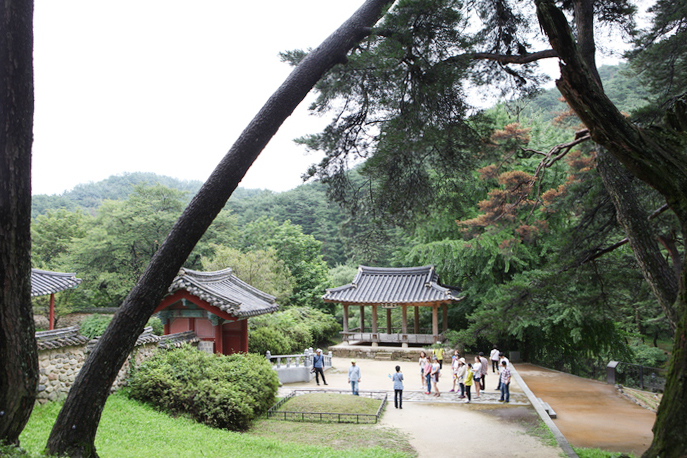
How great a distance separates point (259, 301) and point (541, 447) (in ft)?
37.1

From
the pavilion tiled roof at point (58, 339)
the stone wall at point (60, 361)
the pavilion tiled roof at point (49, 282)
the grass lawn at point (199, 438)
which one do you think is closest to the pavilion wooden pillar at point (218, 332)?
the stone wall at point (60, 361)

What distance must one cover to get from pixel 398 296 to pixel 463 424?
12.5 m

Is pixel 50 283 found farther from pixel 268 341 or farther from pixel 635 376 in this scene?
pixel 635 376

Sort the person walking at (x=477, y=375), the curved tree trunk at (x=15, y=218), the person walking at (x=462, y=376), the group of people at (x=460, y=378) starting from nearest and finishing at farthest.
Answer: the curved tree trunk at (x=15, y=218), the group of people at (x=460, y=378), the person walking at (x=462, y=376), the person walking at (x=477, y=375)

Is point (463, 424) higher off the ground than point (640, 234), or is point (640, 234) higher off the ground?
point (640, 234)

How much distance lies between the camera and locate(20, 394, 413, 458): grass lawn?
22.0 feet

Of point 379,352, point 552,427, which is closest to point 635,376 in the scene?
point 379,352

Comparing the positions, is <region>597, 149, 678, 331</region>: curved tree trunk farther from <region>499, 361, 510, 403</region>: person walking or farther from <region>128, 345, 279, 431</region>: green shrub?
<region>128, 345, 279, 431</region>: green shrub

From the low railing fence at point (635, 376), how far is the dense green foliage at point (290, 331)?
1204 cm

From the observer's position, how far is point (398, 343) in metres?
23.3

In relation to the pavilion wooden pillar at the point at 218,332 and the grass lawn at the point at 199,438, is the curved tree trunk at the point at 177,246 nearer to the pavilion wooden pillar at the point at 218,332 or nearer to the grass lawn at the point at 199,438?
the grass lawn at the point at 199,438

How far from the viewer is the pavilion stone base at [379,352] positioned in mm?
21102

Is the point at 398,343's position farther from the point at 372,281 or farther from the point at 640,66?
the point at 640,66

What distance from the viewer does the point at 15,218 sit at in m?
3.88
